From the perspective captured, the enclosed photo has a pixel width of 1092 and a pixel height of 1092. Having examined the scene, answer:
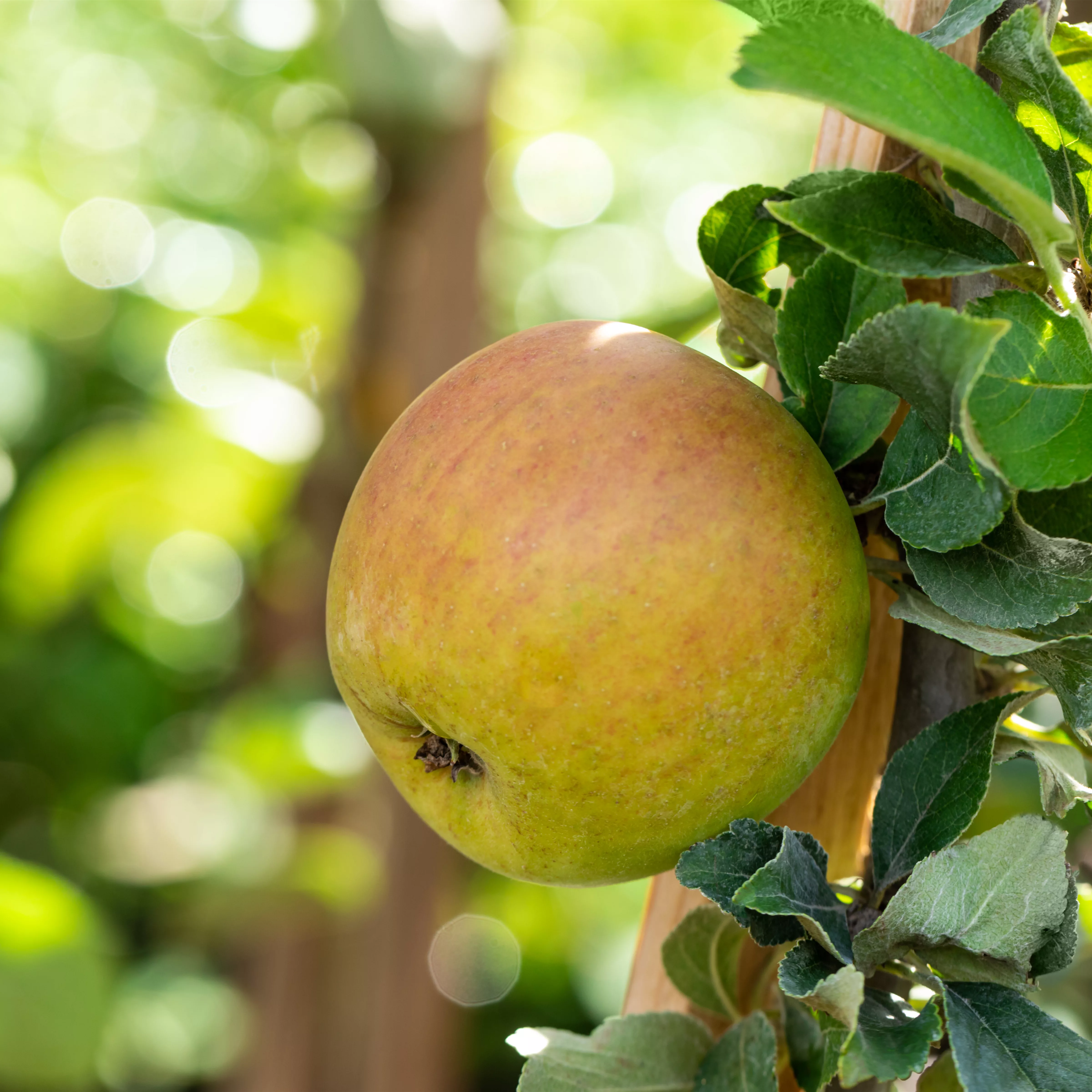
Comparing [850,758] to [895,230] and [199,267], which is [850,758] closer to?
[895,230]

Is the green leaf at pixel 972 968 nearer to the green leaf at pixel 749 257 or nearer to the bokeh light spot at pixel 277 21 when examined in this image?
the green leaf at pixel 749 257

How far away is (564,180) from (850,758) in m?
2.51

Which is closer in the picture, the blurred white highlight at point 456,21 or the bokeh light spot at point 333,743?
the blurred white highlight at point 456,21

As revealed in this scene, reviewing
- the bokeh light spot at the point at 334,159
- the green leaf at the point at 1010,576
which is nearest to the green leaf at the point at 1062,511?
the green leaf at the point at 1010,576

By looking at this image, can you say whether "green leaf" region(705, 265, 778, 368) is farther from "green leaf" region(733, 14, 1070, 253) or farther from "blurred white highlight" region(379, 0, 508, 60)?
"blurred white highlight" region(379, 0, 508, 60)

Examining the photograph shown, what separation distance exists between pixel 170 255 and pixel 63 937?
4.54 feet

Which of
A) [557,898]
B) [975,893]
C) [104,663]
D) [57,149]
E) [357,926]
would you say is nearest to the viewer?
[975,893]

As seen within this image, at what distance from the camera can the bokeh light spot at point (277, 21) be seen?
1.37 meters

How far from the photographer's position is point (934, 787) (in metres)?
0.41

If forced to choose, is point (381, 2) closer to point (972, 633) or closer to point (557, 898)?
point (972, 633)

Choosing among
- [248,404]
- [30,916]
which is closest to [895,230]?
[248,404]

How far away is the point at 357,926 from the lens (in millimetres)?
1785

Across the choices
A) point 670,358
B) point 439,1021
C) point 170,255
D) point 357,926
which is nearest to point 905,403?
point 670,358

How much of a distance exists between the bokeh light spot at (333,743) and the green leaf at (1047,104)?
1.11 metres
